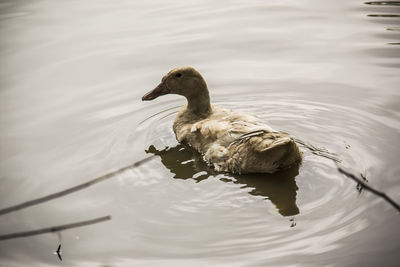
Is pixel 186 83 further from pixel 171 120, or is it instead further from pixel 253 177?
pixel 253 177

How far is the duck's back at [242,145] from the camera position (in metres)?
4.88

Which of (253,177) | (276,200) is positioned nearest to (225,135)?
(253,177)

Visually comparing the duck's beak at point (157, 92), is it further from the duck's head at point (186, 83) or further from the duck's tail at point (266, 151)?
the duck's tail at point (266, 151)

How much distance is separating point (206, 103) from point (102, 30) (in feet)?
12.8

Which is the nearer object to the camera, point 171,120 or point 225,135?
point 225,135

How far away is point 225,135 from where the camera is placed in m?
5.26

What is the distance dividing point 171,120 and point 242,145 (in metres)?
1.81

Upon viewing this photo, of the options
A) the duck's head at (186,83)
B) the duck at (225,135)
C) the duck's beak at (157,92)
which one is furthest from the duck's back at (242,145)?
the duck's beak at (157,92)

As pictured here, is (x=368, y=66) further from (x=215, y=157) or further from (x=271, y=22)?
(x=215, y=157)

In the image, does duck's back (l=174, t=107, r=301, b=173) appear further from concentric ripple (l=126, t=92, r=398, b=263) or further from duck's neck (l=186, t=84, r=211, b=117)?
duck's neck (l=186, t=84, r=211, b=117)

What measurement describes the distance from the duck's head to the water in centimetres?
54

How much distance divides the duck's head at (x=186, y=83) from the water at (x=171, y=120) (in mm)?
542

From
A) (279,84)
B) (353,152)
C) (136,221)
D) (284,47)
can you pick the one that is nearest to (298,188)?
(353,152)

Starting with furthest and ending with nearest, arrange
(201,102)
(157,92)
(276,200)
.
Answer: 1. (157,92)
2. (201,102)
3. (276,200)
